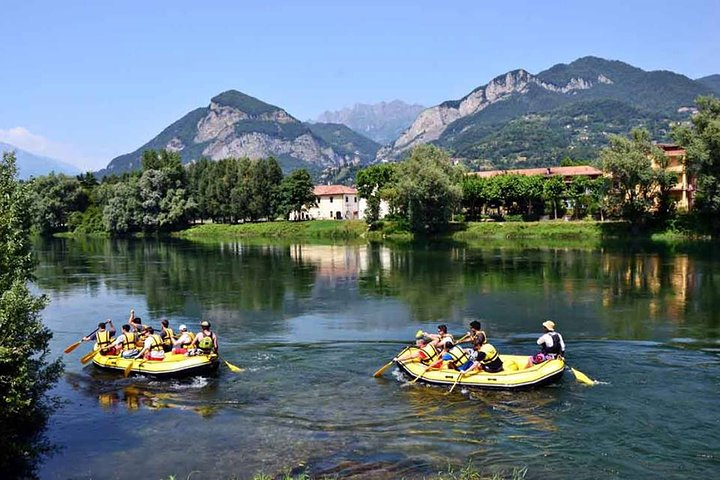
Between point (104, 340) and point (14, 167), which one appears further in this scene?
point (104, 340)

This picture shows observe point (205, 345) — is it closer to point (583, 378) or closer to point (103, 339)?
point (103, 339)

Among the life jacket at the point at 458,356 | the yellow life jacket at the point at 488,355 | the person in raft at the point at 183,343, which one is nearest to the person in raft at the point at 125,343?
the person in raft at the point at 183,343

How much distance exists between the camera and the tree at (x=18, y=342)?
51.1ft

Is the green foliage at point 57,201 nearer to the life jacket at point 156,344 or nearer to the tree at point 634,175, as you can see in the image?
the tree at point 634,175

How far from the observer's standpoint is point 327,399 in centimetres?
2100

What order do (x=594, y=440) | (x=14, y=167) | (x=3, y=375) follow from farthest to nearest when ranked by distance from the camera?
(x=14, y=167)
(x=594, y=440)
(x=3, y=375)

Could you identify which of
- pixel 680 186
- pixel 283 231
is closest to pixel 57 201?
pixel 283 231

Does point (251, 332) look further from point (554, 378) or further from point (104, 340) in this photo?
point (554, 378)

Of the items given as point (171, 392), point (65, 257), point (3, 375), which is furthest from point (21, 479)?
point (65, 257)

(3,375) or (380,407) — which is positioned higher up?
(3,375)

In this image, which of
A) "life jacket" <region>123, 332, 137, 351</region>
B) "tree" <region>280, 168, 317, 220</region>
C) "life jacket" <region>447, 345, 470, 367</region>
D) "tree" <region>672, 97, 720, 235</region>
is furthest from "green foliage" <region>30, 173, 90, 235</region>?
"life jacket" <region>447, 345, 470, 367</region>

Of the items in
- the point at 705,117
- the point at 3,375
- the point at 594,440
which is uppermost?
the point at 705,117

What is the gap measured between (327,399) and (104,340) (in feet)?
32.7

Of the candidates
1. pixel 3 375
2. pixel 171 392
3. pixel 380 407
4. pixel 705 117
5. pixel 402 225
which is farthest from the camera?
pixel 402 225
